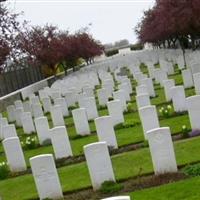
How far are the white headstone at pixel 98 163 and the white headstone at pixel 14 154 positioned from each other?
10.3 ft

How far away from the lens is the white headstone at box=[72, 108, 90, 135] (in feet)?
50.2

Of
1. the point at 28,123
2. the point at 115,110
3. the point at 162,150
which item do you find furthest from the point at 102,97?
the point at 162,150

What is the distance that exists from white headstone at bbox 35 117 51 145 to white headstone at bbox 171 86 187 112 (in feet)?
11.4

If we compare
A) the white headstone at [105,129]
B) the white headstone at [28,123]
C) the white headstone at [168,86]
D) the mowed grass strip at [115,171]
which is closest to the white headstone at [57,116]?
the white headstone at [28,123]

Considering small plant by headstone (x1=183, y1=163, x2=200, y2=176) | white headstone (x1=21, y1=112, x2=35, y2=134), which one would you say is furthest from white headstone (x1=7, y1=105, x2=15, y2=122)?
small plant by headstone (x1=183, y1=163, x2=200, y2=176)

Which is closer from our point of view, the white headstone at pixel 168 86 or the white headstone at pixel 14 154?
the white headstone at pixel 14 154

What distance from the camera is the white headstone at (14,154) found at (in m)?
12.3

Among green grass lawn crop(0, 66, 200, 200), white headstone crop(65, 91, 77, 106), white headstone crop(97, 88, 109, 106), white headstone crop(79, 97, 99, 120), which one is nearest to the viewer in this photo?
green grass lawn crop(0, 66, 200, 200)

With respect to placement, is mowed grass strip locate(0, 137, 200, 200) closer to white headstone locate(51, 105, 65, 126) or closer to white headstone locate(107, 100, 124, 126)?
white headstone locate(107, 100, 124, 126)

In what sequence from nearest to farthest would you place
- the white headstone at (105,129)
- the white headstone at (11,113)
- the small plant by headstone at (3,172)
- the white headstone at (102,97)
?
the small plant by headstone at (3,172) < the white headstone at (105,129) < the white headstone at (102,97) < the white headstone at (11,113)

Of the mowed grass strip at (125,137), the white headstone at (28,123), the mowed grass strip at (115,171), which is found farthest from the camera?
the white headstone at (28,123)

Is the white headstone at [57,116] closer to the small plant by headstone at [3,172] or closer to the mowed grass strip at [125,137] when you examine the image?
the mowed grass strip at [125,137]

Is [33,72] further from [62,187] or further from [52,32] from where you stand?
[62,187]

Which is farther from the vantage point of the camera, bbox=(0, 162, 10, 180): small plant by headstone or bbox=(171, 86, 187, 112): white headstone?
bbox=(171, 86, 187, 112): white headstone
